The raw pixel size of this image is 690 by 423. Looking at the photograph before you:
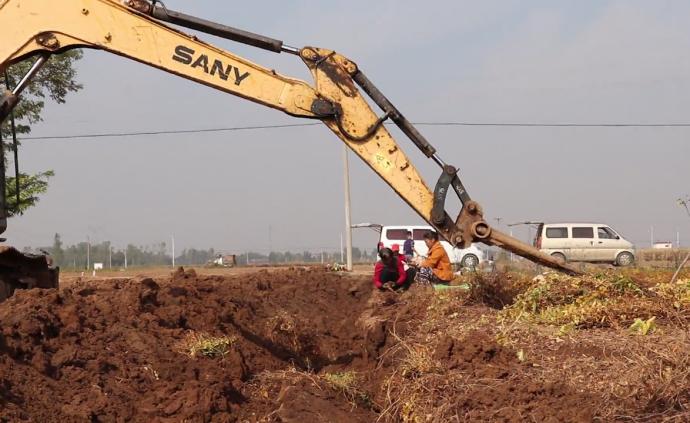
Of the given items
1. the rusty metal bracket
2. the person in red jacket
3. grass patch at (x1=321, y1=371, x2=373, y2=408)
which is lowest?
grass patch at (x1=321, y1=371, x2=373, y2=408)

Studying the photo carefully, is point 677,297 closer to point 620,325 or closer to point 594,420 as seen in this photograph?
point 620,325

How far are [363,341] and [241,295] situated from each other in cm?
266

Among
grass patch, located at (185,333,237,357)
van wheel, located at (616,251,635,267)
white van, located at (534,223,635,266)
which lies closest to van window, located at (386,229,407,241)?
white van, located at (534,223,635,266)

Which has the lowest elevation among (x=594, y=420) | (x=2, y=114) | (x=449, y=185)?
(x=594, y=420)

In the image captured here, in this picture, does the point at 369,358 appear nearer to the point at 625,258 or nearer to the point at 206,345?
the point at 206,345

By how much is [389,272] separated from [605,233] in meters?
23.0

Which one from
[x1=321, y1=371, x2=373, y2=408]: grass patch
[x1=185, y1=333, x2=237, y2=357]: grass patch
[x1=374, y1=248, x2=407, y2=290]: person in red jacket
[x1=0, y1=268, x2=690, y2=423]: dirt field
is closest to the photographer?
[x1=0, y1=268, x2=690, y2=423]: dirt field

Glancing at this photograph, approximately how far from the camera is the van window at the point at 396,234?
103ft

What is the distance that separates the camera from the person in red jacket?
46.1ft

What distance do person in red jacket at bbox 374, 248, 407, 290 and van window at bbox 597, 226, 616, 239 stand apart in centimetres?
2267

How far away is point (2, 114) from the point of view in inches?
316

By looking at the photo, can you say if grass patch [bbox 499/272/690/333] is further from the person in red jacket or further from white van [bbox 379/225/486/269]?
white van [bbox 379/225/486/269]

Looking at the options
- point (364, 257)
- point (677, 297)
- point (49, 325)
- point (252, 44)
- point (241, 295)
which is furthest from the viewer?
point (364, 257)

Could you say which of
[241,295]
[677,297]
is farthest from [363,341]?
[677,297]
